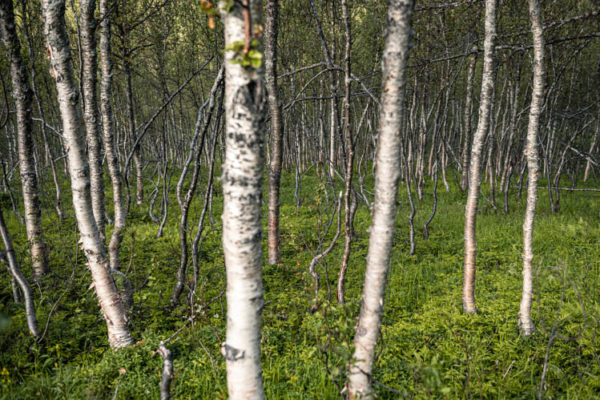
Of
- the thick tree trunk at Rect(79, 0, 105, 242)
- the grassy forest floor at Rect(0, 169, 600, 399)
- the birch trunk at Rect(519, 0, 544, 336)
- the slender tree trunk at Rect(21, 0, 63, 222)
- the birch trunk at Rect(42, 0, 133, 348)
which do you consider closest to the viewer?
the grassy forest floor at Rect(0, 169, 600, 399)

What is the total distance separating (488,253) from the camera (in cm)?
692

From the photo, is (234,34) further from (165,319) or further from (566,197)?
(566,197)

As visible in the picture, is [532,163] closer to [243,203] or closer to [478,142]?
[478,142]

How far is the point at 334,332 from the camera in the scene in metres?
2.99

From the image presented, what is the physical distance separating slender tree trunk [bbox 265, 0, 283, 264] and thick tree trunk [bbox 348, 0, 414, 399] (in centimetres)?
348

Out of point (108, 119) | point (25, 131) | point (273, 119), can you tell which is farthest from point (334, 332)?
point (25, 131)

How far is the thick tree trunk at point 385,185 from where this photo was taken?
2.18m

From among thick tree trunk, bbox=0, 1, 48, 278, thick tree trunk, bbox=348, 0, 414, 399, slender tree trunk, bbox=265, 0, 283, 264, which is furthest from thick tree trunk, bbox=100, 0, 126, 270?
thick tree trunk, bbox=348, 0, 414, 399

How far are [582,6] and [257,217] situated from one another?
13277 millimetres

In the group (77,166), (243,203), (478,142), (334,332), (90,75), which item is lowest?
(334,332)

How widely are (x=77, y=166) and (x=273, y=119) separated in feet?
10.5

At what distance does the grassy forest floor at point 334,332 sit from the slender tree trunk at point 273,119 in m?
0.58

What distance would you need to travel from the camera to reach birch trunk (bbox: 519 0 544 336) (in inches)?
146

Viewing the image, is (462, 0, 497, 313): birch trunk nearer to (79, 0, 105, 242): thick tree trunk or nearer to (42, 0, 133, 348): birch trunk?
(42, 0, 133, 348): birch trunk
